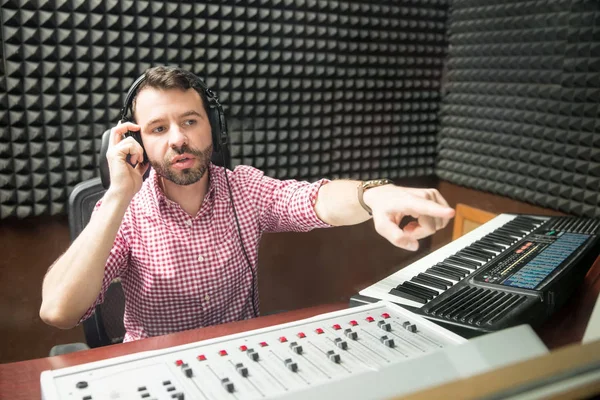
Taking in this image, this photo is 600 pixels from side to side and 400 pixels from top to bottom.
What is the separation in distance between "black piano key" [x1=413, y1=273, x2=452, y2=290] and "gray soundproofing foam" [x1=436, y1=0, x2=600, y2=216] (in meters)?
1.25

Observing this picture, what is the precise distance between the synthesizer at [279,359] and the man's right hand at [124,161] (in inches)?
17.2

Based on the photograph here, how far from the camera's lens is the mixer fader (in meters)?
0.67

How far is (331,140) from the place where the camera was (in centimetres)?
237

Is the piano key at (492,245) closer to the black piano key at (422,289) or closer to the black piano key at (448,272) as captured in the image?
the black piano key at (448,272)

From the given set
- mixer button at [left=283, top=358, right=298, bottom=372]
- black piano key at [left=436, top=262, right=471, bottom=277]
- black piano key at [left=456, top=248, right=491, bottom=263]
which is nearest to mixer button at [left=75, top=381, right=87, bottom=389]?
mixer button at [left=283, top=358, right=298, bottom=372]

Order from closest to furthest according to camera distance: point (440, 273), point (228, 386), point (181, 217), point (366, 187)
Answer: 1. point (228, 386)
2. point (366, 187)
3. point (440, 273)
4. point (181, 217)

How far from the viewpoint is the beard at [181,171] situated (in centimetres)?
122

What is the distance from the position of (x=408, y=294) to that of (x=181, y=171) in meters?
0.61

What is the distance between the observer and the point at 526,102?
2.24 metres

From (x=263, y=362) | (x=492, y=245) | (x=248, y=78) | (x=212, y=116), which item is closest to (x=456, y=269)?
(x=492, y=245)

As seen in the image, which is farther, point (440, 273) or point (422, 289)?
Result: point (440, 273)

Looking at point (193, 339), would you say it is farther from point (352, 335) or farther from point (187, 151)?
point (187, 151)

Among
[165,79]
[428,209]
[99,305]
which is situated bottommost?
[99,305]

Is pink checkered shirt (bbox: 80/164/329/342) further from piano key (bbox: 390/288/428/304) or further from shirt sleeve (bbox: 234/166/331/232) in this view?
piano key (bbox: 390/288/428/304)
